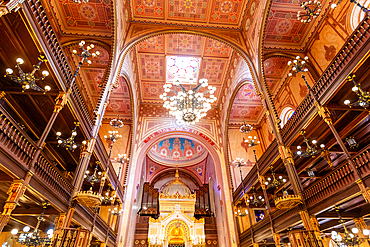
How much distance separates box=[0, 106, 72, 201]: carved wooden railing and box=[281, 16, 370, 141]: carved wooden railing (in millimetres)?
8987

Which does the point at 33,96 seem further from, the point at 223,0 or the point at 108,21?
the point at 223,0

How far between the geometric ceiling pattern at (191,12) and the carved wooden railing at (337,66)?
7413 mm

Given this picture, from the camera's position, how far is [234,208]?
14.6 m

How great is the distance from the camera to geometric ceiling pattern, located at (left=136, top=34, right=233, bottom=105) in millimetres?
14602

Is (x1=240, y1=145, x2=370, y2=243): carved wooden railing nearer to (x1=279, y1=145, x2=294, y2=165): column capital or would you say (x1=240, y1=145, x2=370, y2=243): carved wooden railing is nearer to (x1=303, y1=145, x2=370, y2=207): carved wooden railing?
(x1=303, y1=145, x2=370, y2=207): carved wooden railing

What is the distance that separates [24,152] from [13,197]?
1097 mm

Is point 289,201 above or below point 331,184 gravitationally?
below

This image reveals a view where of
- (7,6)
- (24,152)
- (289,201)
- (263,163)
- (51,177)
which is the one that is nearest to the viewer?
(7,6)

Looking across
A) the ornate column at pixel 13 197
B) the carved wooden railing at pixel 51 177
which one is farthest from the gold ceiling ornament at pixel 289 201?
the ornate column at pixel 13 197

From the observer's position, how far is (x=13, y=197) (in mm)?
4996

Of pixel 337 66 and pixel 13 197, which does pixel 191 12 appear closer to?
pixel 337 66

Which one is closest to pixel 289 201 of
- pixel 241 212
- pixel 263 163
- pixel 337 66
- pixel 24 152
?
pixel 263 163

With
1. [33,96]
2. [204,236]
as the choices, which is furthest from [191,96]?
[204,236]

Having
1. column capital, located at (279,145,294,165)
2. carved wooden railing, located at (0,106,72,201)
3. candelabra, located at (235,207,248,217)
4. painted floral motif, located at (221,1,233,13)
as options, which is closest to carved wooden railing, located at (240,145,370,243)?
column capital, located at (279,145,294,165)
